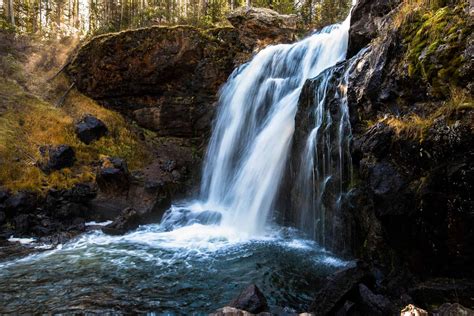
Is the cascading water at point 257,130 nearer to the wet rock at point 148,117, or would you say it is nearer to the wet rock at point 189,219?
the wet rock at point 189,219

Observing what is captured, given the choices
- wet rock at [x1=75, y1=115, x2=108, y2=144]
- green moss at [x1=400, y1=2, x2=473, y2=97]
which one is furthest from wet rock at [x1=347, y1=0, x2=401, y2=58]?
wet rock at [x1=75, y1=115, x2=108, y2=144]

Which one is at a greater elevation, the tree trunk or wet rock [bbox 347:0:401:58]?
the tree trunk

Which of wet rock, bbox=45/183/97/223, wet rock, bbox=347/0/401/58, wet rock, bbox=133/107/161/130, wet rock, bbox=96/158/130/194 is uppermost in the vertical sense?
wet rock, bbox=347/0/401/58

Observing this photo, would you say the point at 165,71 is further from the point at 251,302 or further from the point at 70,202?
the point at 251,302

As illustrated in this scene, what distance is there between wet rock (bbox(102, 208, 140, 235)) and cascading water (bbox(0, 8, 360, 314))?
1.01 feet

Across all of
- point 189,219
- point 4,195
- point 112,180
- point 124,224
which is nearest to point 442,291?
point 189,219

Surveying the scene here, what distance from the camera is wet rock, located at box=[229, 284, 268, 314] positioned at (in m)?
5.84

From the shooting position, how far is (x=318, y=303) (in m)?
6.00

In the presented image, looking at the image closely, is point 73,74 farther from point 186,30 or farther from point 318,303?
point 318,303

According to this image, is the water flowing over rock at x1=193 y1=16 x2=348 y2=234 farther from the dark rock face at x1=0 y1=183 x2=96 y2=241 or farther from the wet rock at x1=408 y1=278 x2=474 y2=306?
the wet rock at x1=408 y1=278 x2=474 y2=306

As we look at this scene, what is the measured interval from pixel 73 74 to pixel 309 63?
13.7 m

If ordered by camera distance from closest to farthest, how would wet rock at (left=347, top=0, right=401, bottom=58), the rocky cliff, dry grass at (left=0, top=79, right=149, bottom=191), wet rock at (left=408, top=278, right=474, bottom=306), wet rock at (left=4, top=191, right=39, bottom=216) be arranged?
wet rock at (left=408, top=278, right=474, bottom=306), the rocky cliff, wet rock at (left=347, top=0, right=401, bottom=58), wet rock at (left=4, top=191, right=39, bottom=216), dry grass at (left=0, top=79, right=149, bottom=191)

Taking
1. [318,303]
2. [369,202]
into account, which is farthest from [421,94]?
[318,303]

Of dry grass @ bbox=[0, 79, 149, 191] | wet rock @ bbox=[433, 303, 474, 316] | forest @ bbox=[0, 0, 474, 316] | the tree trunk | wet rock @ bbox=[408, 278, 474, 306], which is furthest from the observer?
the tree trunk
